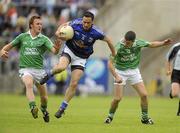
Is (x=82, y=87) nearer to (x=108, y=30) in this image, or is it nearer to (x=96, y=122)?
(x=108, y=30)

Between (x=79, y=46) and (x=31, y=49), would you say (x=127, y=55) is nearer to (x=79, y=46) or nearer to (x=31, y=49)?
(x=79, y=46)

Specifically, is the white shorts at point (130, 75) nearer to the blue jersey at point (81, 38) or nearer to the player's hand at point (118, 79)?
the player's hand at point (118, 79)

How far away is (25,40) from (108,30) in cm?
2513

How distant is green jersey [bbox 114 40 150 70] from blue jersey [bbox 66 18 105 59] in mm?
603

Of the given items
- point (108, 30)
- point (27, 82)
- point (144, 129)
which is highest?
point (108, 30)

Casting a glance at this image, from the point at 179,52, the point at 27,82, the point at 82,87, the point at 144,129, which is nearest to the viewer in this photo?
the point at 144,129

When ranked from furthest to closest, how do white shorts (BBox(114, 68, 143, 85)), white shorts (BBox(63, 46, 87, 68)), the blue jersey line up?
white shorts (BBox(114, 68, 143, 85))
white shorts (BBox(63, 46, 87, 68))
the blue jersey

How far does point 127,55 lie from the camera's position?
1978 cm

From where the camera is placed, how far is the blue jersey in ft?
63.7

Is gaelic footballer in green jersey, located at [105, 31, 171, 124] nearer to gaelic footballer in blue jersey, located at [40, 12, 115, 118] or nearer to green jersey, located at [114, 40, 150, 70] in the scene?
green jersey, located at [114, 40, 150, 70]

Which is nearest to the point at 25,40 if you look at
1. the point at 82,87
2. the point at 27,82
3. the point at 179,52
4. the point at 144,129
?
the point at 27,82

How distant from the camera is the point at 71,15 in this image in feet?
147

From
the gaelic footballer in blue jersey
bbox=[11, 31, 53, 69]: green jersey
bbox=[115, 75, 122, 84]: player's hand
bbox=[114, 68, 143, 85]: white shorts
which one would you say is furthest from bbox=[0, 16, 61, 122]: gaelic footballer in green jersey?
bbox=[114, 68, 143, 85]: white shorts

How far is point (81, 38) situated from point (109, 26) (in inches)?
992
